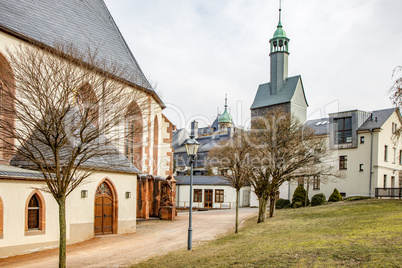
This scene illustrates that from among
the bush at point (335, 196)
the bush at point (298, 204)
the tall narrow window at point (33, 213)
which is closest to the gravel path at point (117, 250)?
the tall narrow window at point (33, 213)

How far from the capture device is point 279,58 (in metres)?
48.6

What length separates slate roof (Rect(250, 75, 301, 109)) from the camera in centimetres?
4758

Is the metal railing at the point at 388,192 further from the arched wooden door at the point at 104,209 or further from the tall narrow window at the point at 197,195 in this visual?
the arched wooden door at the point at 104,209

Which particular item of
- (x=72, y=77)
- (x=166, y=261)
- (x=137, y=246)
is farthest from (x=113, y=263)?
(x=72, y=77)

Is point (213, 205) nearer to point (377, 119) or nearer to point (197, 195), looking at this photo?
point (197, 195)

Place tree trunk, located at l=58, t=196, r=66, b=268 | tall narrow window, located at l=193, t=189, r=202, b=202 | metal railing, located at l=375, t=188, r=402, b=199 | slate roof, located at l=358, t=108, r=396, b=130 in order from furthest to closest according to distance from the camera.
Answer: tall narrow window, located at l=193, t=189, r=202, b=202, slate roof, located at l=358, t=108, r=396, b=130, metal railing, located at l=375, t=188, r=402, b=199, tree trunk, located at l=58, t=196, r=66, b=268

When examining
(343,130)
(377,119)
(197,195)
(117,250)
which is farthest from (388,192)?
(117,250)

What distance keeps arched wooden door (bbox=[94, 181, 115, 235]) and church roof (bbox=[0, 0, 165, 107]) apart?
5659mm

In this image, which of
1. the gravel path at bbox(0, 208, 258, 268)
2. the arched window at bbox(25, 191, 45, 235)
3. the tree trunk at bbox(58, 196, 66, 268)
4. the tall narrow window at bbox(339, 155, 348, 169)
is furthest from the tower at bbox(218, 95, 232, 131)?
the tree trunk at bbox(58, 196, 66, 268)

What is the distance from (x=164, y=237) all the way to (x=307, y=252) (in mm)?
9938

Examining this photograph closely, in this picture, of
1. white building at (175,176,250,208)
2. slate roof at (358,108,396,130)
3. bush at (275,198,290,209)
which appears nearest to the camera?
slate roof at (358,108,396,130)

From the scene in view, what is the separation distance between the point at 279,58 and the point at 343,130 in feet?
47.5

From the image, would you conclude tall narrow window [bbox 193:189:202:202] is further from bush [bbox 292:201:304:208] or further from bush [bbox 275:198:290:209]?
bush [bbox 292:201:304:208]

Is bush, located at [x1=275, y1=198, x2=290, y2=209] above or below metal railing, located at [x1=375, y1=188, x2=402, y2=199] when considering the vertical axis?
below
